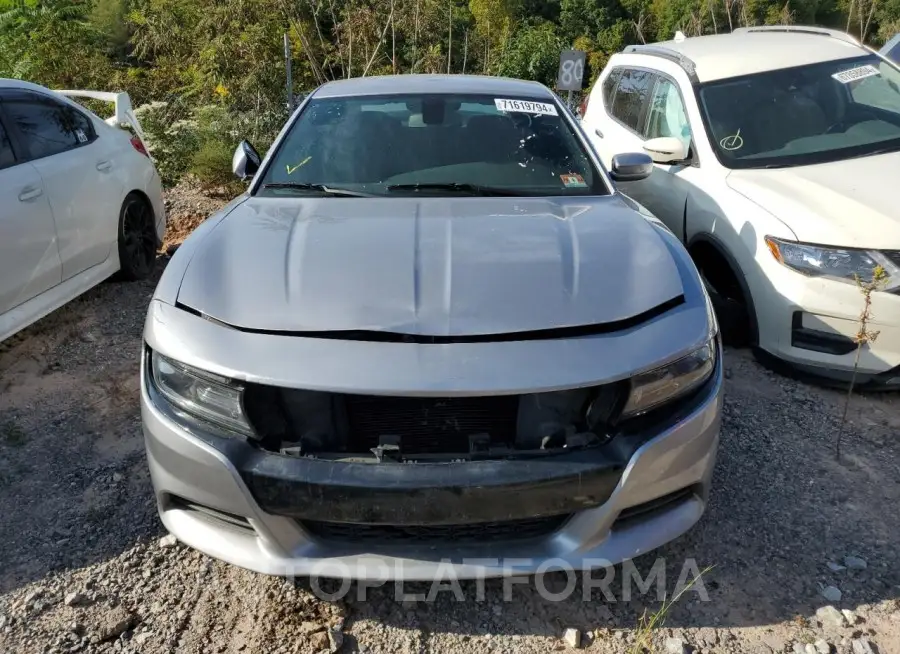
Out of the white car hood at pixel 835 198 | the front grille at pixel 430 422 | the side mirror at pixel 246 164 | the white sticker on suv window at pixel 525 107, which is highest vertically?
the white sticker on suv window at pixel 525 107

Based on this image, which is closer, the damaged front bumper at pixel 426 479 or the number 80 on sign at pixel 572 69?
the damaged front bumper at pixel 426 479

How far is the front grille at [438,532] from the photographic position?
2080 millimetres

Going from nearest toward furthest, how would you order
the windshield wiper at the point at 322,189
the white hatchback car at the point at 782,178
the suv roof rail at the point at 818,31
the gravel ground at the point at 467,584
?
the gravel ground at the point at 467,584
the windshield wiper at the point at 322,189
the white hatchback car at the point at 782,178
the suv roof rail at the point at 818,31

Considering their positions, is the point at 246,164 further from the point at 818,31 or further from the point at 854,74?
the point at 818,31

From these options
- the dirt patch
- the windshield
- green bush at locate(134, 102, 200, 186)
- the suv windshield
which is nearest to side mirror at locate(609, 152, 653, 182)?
the suv windshield

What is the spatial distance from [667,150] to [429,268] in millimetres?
2743

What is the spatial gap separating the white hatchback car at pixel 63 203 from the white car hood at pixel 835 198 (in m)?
3.86

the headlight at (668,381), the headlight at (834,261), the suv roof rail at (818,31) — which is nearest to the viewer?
the headlight at (668,381)

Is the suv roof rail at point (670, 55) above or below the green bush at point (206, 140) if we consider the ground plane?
above

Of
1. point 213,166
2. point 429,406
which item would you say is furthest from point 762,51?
point 213,166

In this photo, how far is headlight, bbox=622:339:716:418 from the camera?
2.04m

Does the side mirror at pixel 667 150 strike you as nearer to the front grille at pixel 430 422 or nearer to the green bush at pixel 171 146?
the front grille at pixel 430 422

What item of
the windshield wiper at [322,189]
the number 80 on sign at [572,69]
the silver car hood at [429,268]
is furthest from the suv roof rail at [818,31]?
the windshield wiper at [322,189]

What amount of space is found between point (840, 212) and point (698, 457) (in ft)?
6.84
